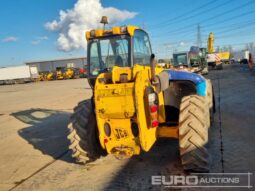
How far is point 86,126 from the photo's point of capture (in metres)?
6.50

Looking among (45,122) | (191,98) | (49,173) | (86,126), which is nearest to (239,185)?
(191,98)

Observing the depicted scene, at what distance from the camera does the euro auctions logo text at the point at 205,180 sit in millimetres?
5074

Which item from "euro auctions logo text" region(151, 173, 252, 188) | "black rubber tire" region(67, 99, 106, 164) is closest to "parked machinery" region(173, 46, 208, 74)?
"black rubber tire" region(67, 99, 106, 164)

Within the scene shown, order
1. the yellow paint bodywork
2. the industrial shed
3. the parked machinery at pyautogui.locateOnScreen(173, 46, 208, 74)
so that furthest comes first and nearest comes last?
the industrial shed < the parked machinery at pyautogui.locateOnScreen(173, 46, 208, 74) < the yellow paint bodywork

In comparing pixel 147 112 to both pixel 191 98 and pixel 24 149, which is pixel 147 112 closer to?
pixel 191 98

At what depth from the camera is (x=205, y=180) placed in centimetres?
525

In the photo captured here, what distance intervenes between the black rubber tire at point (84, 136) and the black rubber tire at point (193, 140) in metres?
1.89

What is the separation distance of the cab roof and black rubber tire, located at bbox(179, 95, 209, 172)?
74.7 inches

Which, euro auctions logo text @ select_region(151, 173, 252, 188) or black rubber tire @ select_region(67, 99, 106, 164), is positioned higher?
black rubber tire @ select_region(67, 99, 106, 164)

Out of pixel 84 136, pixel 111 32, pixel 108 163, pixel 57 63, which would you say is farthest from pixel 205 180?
pixel 57 63

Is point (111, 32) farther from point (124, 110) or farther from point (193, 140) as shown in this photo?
point (193, 140)

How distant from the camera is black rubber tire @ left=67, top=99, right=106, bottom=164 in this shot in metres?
6.45

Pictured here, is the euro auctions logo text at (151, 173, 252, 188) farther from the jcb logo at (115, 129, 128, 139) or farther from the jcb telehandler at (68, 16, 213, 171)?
the jcb logo at (115, 129, 128, 139)

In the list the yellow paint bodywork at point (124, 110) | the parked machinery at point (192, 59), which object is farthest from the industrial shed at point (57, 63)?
the yellow paint bodywork at point (124, 110)
